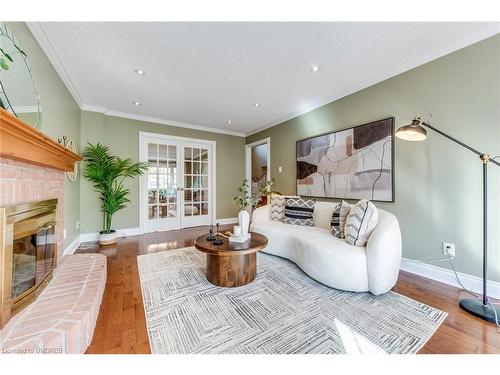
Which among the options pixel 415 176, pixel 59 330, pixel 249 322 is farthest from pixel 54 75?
pixel 415 176

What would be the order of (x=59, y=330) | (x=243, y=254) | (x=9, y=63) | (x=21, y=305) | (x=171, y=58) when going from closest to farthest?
(x=59, y=330) → (x=21, y=305) → (x=9, y=63) → (x=243, y=254) → (x=171, y=58)

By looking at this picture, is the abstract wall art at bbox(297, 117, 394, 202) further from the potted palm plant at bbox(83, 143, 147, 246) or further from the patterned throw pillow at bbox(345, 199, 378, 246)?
the potted palm plant at bbox(83, 143, 147, 246)

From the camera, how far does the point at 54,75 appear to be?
2262mm

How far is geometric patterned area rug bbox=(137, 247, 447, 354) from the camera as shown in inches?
48.1

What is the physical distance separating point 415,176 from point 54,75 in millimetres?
4157

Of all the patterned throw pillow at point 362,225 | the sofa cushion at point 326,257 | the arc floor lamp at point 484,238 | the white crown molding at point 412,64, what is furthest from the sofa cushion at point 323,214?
the white crown molding at point 412,64

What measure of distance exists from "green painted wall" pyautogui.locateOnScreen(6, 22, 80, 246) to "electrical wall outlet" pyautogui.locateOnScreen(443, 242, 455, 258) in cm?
404

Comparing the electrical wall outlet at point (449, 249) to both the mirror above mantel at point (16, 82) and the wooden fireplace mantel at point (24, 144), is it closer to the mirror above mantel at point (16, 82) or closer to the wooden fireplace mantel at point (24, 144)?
the wooden fireplace mantel at point (24, 144)

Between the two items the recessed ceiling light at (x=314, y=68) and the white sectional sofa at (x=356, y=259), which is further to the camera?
the recessed ceiling light at (x=314, y=68)

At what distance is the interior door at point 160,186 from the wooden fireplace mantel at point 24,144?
2.33 meters

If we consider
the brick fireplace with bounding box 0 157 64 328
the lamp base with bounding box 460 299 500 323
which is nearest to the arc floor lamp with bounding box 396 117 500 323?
the lamp base with bounding box 460 299 500 323

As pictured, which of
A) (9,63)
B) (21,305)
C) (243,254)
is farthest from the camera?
(243,254)

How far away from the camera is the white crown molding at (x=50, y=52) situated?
1.71m
